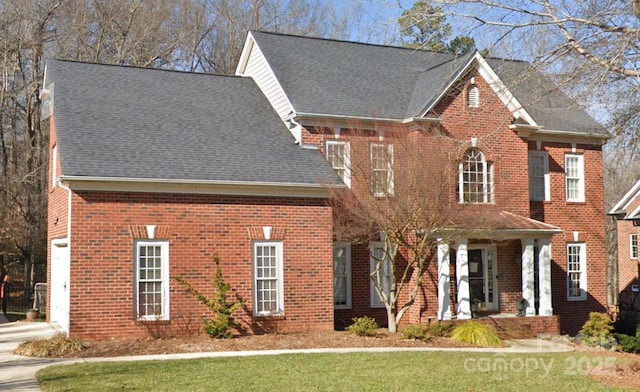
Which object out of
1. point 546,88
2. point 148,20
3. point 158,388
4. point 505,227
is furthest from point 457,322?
point 148,20

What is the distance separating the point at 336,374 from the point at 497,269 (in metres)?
12.1

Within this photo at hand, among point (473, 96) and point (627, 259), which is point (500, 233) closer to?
point (473, 96)

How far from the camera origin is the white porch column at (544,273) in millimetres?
22781

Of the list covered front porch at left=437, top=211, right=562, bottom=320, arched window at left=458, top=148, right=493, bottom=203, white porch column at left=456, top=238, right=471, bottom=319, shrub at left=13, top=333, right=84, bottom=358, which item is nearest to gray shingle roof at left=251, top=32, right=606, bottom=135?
arched window at left=458, top=148, right=493, bottom=203

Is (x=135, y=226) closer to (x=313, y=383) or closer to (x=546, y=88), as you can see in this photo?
(x=313, y=383)

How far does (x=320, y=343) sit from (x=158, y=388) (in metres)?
6.85

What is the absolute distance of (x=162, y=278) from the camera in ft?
62.3

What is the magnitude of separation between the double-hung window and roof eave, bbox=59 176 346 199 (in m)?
0.97

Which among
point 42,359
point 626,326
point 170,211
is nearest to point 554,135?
point 626,326

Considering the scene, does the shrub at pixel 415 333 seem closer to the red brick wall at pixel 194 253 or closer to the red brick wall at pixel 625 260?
the red brick wall at pixel 194 253

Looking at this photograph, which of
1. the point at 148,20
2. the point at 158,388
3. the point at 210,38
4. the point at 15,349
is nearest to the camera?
the point at 158,388

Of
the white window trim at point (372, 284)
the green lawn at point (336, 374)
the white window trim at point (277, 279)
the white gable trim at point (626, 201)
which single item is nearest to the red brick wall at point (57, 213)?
the white window trim at point (277, 279)

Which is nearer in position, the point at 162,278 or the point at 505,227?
the point at 162,278

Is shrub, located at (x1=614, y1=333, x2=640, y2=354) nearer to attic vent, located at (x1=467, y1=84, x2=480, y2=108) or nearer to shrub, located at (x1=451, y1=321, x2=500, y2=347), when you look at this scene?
shrub, located at (x1=451, y1=321, x2=500, y2=347)
